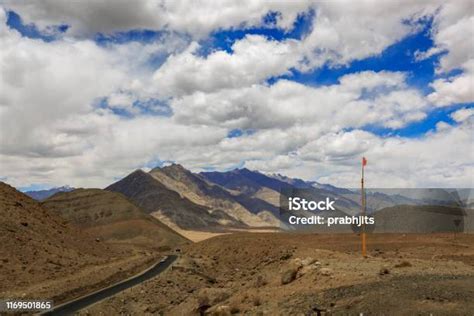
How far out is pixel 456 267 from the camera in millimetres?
29281

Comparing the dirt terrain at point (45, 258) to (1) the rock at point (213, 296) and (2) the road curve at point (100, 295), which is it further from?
(1) the rock at point (213, 296)

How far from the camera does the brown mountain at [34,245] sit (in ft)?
146

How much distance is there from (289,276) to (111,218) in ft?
472

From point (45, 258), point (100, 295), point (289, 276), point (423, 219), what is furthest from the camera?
point (423, 219)

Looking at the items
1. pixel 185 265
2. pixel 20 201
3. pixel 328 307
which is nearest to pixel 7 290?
pixel 185 265

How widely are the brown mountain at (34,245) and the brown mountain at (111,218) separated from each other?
199 ft

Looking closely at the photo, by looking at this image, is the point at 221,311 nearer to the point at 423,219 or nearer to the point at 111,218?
the point at 423,219

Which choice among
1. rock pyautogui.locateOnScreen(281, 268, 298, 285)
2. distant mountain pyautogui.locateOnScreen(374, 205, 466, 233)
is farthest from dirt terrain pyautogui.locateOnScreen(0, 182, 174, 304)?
distant mountain pyautogui.locateOnScreen(374, 205, 466, 233)

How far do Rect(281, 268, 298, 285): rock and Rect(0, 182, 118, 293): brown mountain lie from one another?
23157 millimetres

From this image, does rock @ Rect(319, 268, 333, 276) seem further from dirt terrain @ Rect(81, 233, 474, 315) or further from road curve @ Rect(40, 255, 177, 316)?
road curve @ Rect(40, 255, 177, 316)

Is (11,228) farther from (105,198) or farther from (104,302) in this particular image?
(105,198)

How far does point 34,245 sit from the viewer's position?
52.9 meters

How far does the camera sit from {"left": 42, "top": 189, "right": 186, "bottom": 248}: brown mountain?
5541 inches

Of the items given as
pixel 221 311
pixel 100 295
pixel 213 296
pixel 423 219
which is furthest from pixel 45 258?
pixel 423 219
